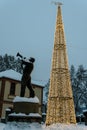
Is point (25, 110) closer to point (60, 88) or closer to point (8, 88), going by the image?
point (60, 88)

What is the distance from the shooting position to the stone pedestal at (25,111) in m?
10.9

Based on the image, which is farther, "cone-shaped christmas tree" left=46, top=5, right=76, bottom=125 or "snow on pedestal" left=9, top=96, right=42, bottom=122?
"cone-shaped christmas tree" left=46, top=5, right=76, bottom=125

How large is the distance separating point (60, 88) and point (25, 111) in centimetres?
580

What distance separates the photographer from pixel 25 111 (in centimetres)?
1111

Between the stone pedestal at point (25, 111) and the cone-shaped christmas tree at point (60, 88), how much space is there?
15.6 feet

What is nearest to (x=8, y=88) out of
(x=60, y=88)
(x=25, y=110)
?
(x=60, y=88)

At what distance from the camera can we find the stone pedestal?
10867 mm

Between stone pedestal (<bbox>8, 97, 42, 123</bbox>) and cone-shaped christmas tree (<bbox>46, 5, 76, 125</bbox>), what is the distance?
4747 millimetres

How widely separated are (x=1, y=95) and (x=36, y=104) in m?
20.5

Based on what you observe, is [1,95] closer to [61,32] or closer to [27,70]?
[61,32]

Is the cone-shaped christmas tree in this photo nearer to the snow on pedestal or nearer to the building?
the snow on pedestal

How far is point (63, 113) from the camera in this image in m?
16.0

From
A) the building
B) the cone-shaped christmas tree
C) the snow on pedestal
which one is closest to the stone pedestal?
the snow on pedestal

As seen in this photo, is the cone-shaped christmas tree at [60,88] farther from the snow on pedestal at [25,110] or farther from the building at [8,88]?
the building at [8,88]
